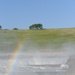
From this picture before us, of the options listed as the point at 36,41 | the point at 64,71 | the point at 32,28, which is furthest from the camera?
the point at 32,28

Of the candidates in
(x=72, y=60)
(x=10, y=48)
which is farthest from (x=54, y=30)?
(x=72, y=60)

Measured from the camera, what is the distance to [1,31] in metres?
27.1

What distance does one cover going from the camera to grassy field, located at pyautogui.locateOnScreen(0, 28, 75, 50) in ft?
75.9

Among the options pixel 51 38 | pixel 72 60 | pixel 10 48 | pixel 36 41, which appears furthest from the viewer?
pixel 51 38

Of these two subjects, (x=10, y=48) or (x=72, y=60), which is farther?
(x=10, y=48)

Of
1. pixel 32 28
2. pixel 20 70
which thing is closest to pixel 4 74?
pixel 20 70

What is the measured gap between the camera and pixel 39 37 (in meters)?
26.8

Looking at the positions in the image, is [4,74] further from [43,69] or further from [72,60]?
[72,60]

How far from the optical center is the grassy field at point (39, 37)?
75.9ft

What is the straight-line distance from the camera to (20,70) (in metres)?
9.16

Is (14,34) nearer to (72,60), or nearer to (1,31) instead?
(1,31)

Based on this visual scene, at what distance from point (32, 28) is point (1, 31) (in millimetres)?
3694

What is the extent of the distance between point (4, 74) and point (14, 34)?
17967 mm

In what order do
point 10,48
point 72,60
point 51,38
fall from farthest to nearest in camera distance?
point 51,38, point 10,48, point 72,60
